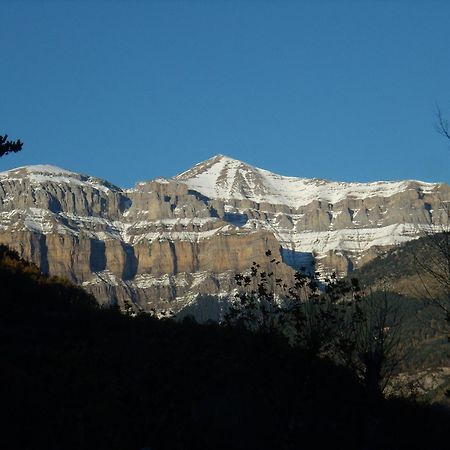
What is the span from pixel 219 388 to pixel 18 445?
31.6ft

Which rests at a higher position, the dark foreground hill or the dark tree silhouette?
the dark tree silhouette

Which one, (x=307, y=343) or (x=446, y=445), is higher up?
(x=307, y=343)

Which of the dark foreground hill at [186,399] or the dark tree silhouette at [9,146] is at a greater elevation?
the dark tree silhouette at [9,146]

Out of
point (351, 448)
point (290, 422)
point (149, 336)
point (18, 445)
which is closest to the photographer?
point (18, 445)

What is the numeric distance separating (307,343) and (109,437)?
7450 millimetres

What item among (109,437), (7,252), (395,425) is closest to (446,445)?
(395,425)

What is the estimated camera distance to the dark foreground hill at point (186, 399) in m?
28.6

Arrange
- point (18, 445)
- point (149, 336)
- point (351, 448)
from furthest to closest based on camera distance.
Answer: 1. point (149, 336)
2. point (351, 448)
3. point (18, 445)

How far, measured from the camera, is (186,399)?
108 feet

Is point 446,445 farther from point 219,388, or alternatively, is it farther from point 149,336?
point 149,336

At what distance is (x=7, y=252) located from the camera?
64625 mm

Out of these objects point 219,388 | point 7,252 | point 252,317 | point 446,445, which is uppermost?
point 7,252

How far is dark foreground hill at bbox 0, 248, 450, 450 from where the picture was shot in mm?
28641

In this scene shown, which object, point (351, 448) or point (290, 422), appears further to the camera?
point (351, 448)
